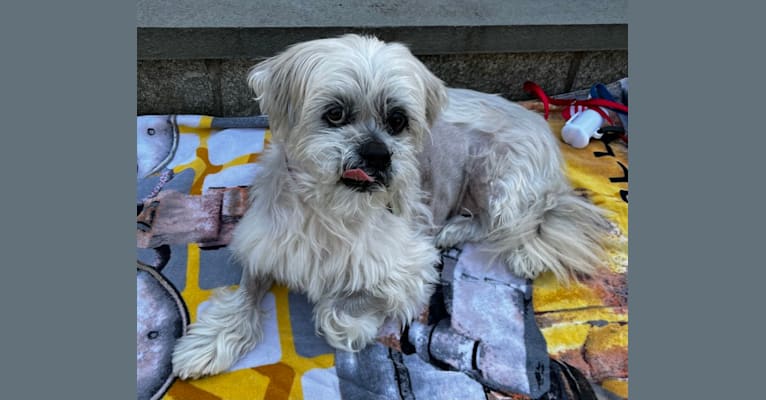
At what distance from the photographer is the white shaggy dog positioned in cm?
184

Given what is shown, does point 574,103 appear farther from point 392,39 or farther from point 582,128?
point 392,39

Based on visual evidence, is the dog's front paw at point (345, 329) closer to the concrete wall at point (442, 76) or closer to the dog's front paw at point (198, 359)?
the dog's front paw at point (198, 359)

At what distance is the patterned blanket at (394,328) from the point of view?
211 cm

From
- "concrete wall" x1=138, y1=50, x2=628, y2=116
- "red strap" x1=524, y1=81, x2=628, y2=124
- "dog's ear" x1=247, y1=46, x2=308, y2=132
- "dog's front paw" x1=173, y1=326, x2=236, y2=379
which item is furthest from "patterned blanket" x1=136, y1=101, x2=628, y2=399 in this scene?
"dog's ear" x1=247, y1=46, x2=308, y2=132

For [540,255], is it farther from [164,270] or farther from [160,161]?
[160,161]

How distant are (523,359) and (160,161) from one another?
2112 millimetres

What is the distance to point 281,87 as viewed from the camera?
195 centimetres

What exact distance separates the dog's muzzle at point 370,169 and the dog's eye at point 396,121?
12 centimetres

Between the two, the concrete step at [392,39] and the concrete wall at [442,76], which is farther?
the concrete wall at [442,76]

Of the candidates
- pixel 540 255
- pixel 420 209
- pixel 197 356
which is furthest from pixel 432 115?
pixel 197 356

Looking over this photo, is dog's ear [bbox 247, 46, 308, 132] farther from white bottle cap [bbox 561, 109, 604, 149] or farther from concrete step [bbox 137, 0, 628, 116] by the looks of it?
white bottle cap [bbox 561, 109, 604, 149]

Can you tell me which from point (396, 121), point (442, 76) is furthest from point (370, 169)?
point (442, 76)

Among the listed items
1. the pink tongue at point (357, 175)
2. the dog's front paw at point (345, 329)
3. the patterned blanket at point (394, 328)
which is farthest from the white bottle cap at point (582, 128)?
the pink tongue at point (357, 175)

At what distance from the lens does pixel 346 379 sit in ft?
7.00
